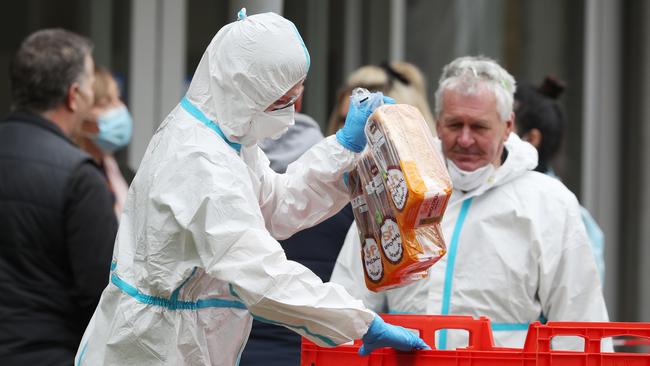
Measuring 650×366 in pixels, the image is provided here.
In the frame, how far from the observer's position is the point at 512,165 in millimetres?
3930

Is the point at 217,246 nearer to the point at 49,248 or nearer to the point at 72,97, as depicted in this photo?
the point at 49,248

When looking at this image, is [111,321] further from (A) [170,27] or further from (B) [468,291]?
(A) [170,27]

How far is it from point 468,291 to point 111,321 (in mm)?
1166

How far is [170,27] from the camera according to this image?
256 inches

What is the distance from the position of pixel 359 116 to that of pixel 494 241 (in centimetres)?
76

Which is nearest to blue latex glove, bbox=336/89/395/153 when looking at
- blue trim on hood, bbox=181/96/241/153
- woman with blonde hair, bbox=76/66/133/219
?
blue trim on hood, bbox=181/96/241/153

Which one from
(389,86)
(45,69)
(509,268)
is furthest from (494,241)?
(45,69)

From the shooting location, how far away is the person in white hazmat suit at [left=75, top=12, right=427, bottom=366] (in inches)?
114

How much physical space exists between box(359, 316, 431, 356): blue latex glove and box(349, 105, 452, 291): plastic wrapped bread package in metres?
0.16

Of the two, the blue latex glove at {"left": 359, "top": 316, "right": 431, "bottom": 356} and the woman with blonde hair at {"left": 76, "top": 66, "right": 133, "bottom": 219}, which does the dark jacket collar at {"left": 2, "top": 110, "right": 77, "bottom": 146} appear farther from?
the blue latex glove at {"left": 359, "top": 316, "right": 431, "bottom": 356}

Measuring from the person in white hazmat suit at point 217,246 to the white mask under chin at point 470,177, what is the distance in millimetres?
886

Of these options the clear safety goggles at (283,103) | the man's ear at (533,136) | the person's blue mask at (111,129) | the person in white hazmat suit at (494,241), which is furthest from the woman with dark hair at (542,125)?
the clear safety goggles at (283,103)

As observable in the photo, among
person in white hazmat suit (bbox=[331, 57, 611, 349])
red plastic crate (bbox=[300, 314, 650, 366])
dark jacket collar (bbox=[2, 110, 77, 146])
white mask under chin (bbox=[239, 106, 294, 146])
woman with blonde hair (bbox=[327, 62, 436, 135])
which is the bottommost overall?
red plastic crate (bbox=[300, 314, 650, 366])

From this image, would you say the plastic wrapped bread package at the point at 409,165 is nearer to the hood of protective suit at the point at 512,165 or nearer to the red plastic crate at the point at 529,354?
the red plastic crate at the point at 529,354
